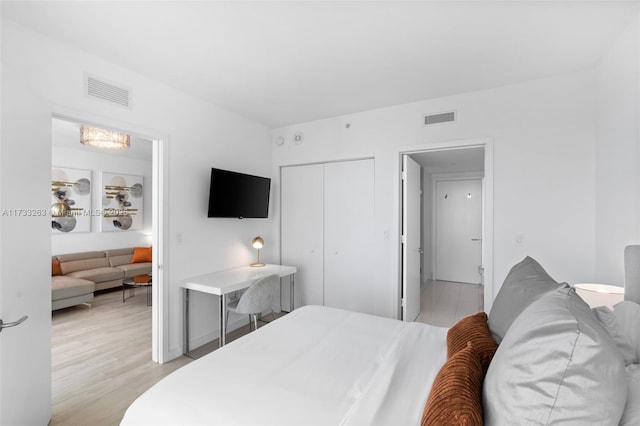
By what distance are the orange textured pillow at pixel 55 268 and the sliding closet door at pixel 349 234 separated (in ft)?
13.9

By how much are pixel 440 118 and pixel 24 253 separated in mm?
3468

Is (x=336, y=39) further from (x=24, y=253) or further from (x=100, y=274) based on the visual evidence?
(x=100, y=274)

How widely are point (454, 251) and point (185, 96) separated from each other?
5.31 m

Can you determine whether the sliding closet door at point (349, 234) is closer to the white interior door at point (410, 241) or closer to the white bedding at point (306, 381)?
the white interior door at point (410, 241)

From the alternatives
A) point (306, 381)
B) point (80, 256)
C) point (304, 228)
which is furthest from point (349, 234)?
point (80, 256)

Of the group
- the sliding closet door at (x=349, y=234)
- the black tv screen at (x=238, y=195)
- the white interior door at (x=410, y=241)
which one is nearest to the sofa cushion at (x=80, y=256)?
the black tv screen at (x=238, y=195)

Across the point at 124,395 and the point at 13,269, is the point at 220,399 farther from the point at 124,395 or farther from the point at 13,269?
the point at 124,395

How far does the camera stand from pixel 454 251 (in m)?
5.87

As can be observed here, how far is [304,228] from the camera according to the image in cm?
401

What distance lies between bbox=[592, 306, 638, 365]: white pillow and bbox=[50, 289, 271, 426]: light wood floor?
2.74 m

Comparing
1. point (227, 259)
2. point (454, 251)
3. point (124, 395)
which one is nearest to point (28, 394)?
point (124, 395)

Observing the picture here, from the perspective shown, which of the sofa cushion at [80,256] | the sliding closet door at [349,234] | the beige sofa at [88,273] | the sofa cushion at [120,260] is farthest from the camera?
the sofa cushion at [120,260]

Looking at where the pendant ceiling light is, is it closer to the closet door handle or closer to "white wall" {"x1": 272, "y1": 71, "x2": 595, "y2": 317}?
the closet door handle

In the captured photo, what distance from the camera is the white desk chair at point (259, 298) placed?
9.25ft
